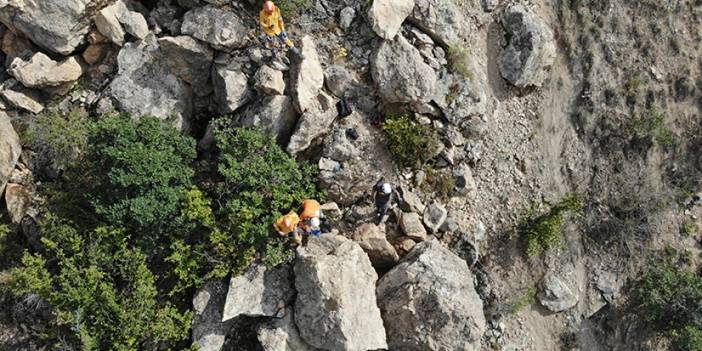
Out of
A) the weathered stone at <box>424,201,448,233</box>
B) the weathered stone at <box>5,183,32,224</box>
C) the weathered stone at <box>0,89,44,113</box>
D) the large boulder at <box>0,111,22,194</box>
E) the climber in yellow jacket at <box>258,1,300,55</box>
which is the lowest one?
the weathered stone at <box>5,183,32,224</box>

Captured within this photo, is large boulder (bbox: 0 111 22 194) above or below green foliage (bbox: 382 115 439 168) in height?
below

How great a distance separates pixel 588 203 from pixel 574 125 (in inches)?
110

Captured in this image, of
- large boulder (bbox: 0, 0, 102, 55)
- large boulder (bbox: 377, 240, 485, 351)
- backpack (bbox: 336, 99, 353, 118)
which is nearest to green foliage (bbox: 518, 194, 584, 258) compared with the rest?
large boulder (bbox: 377, 240, 485, 351)

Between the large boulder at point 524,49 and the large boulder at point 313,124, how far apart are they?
6.31 m

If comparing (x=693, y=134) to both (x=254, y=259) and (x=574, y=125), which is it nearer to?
(x=574, y=125)

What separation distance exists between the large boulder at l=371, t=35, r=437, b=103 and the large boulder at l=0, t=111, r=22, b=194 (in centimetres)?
1072

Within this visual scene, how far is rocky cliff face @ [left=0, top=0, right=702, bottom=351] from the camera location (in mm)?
11938

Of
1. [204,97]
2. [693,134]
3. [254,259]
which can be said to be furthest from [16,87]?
[693,134]

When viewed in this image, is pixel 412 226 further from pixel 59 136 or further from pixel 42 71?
pixel 42 71

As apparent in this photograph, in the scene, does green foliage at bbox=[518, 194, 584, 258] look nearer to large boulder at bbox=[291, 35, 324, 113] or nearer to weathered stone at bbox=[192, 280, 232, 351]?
large boulder at bbox=[291, 35, 324, 113]

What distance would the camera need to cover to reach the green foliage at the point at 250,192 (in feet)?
38.8

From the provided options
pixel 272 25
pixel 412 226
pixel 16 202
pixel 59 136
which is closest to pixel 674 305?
pixel 412 226

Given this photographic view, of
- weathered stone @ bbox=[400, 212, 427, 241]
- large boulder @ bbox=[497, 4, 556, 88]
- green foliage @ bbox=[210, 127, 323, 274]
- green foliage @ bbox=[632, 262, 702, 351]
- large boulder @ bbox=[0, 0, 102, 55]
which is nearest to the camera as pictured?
green foliage @ bbox=[210, 127, 323, 274]

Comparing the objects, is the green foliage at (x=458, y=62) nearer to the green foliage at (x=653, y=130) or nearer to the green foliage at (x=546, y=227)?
the green foliage at (x=546, y=227)
